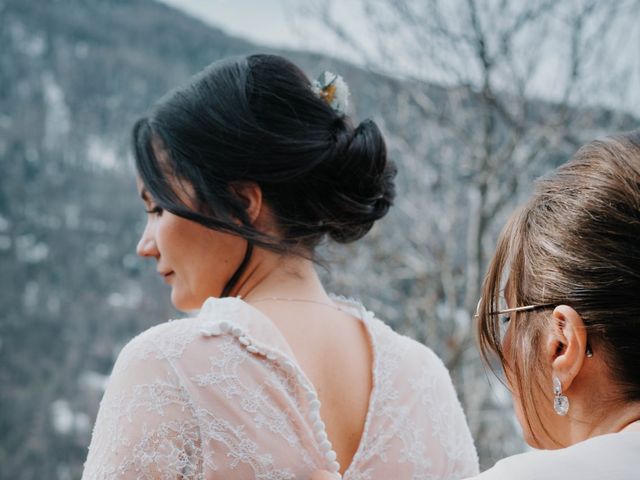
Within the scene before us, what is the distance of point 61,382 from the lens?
16531 mm

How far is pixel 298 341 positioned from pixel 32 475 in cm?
1510

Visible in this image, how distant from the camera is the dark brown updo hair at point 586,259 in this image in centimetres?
63

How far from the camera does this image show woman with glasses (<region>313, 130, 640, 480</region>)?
0.60 m

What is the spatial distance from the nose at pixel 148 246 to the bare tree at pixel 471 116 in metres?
2.44

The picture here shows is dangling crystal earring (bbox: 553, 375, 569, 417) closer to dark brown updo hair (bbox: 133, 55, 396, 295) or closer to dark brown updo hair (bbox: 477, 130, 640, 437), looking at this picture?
dark brown updo hair (bbox: 477, 130, 640, 437)

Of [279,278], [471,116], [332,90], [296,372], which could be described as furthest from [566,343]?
[471,116]

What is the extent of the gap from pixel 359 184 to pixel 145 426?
1.72 feet

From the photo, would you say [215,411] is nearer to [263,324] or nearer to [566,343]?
[263,324]

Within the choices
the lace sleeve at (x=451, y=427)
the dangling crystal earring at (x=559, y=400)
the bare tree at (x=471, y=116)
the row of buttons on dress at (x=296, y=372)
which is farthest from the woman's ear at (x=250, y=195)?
the bare tree at (x=471, y=116)

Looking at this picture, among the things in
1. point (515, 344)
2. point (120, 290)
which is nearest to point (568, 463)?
point (515, 344)

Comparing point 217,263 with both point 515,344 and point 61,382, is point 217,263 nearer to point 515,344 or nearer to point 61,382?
point 515,344

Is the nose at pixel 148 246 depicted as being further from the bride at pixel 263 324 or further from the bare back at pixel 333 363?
the bare back at pixel 333 363

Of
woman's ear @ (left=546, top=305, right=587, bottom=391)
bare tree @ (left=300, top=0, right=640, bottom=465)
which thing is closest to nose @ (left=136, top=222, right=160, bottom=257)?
woman's ear @ (left=546, top=305, right=587, bottom=391)

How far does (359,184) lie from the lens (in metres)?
1.08
